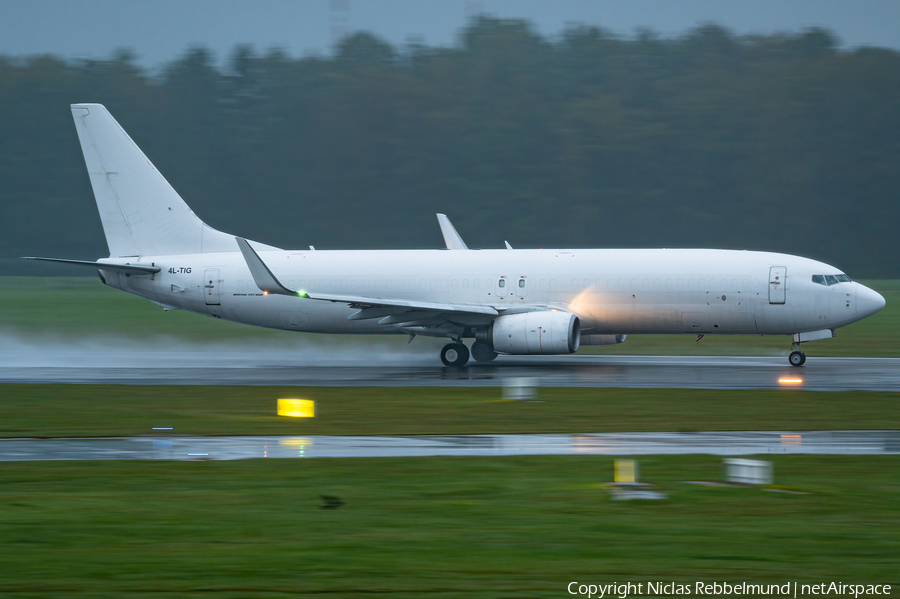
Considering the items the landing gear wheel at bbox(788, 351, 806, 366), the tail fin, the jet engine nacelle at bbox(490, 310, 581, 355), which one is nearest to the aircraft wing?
the jet engine nacelle at bbox(490, 310, 581, 355)

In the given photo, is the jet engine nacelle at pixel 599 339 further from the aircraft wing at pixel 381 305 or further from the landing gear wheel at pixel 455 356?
the landing gear wheel at pixel 455 356

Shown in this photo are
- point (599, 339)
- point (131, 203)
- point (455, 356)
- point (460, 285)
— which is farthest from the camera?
point (131, 203)

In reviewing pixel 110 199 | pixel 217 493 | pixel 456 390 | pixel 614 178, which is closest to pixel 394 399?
pixel 456 390

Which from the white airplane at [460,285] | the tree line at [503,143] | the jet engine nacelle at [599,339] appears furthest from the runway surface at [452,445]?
the tree line at [503,143]

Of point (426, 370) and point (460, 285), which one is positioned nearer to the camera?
point (426, 370)

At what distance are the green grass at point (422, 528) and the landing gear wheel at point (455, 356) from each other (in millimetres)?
15834

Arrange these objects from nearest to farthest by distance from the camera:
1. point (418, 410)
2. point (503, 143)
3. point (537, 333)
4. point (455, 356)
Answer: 1. point (418, 410)
2. point (537, 333)
3. point (455, 356)
4. point (503, 143)

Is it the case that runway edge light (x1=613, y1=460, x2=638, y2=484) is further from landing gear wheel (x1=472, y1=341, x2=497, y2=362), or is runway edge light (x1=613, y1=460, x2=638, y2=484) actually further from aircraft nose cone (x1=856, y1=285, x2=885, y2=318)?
aircraft nose cone (x1=856, y1=285, x2=885, y2=318)

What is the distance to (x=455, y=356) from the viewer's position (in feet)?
97.5

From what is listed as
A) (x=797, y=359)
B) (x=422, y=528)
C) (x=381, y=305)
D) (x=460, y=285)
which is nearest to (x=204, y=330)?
(x=460, y=285)

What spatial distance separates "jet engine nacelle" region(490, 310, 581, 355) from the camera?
27.7m

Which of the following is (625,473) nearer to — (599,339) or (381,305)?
(381,305)

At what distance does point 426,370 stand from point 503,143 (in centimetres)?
6160

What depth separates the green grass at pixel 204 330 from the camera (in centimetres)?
3766
